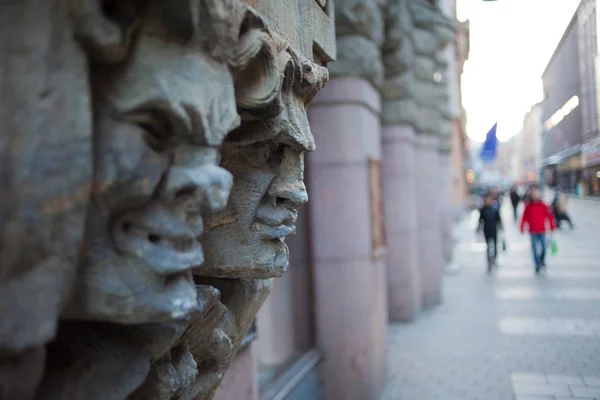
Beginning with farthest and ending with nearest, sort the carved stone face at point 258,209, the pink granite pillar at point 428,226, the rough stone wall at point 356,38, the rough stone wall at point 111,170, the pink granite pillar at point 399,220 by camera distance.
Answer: the pink granite pillar at point 428,226 → the pink granite pillar at point 399,220 → the rough stone wall at point 356,38 → the carved stone face at point 258,209 → the rough stone wall at point 111,170

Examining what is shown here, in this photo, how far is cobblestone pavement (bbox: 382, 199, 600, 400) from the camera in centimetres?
555

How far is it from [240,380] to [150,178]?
7.53ft

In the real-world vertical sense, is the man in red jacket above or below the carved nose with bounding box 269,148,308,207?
below

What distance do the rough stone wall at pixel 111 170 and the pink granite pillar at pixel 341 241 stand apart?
3.61 meters

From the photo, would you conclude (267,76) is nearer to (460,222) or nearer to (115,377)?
(115,377)

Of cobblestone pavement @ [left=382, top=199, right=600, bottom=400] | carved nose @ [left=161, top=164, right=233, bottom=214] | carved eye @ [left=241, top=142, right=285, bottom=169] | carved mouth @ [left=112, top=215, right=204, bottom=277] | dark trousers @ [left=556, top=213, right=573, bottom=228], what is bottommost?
cobblestone pavement @ [left=382, top=199, right=600, bottom=400]

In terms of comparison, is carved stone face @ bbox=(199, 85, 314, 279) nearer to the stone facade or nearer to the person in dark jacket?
the stone facade

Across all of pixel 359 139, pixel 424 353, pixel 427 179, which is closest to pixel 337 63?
pixel 359 139

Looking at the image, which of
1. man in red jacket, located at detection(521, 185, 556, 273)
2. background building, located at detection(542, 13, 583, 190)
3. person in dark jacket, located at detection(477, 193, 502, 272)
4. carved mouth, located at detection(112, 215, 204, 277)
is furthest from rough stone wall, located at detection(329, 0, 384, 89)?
person in dark jacket, located at detection(477, 193, 502, 272)

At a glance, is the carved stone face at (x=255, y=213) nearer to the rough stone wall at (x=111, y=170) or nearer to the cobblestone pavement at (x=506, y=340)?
the rough stone wall at (x=111, y=170)

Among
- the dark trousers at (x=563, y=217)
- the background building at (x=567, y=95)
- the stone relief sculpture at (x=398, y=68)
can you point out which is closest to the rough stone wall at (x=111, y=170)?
the stone relief sculpture at (x=398, y=68)

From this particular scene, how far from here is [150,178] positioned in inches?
44.6

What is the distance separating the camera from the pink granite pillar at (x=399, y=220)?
8125 mm

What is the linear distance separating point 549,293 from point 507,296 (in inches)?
27.3
